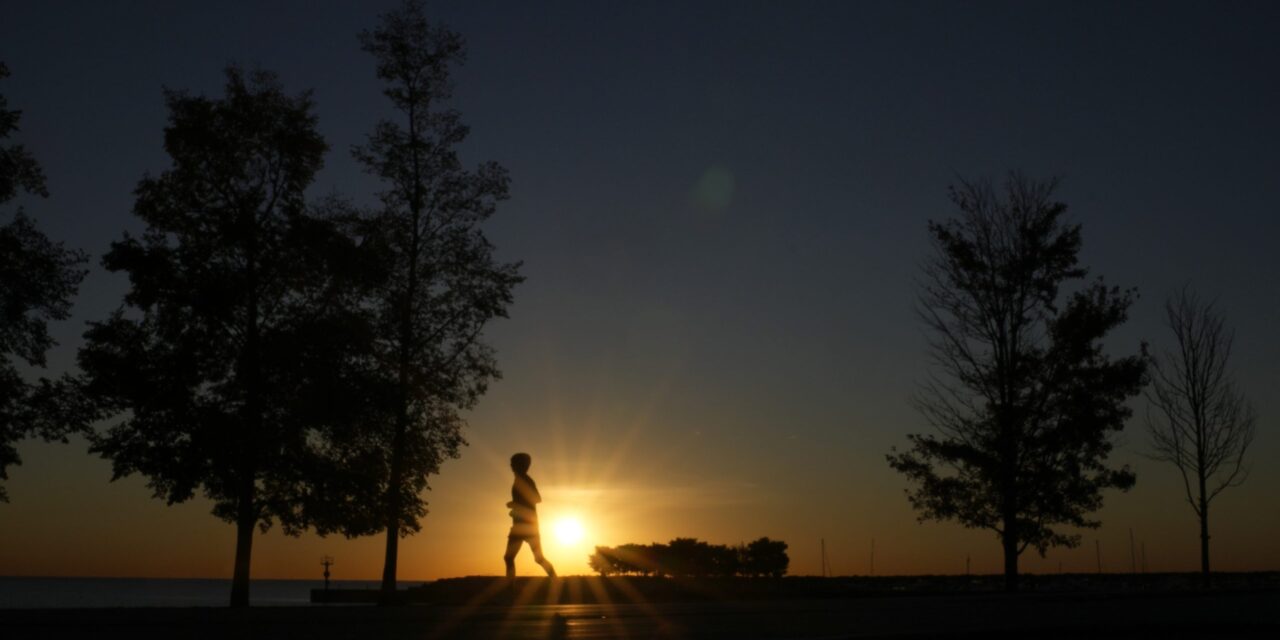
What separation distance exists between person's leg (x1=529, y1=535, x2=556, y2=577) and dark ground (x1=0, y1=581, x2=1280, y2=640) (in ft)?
20.0

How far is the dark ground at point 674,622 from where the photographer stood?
503 inches

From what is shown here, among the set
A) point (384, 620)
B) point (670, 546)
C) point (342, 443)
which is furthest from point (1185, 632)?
point (670, 546)

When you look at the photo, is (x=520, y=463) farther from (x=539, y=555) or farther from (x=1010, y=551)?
(x=1010, y=551)

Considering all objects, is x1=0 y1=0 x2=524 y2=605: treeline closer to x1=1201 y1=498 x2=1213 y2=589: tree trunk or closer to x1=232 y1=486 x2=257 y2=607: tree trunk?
x1=232 y1=486 x2=257 y2=607: tree trunk

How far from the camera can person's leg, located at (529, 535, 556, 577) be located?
83.6ft

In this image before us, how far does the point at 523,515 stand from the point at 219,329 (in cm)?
848

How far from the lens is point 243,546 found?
26.4 metres

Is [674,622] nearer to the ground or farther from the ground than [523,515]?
nearer to the ground

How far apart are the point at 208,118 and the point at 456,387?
928 centimetres

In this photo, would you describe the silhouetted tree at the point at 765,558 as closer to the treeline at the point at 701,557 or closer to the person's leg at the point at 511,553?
the treeline at the point at 701,557

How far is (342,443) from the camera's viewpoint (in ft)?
90.0

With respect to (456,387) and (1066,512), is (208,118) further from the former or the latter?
(1066,512)

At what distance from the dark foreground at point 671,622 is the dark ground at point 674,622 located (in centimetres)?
2

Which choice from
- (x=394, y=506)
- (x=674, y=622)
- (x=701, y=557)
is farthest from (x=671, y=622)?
(x=701, y=557)
